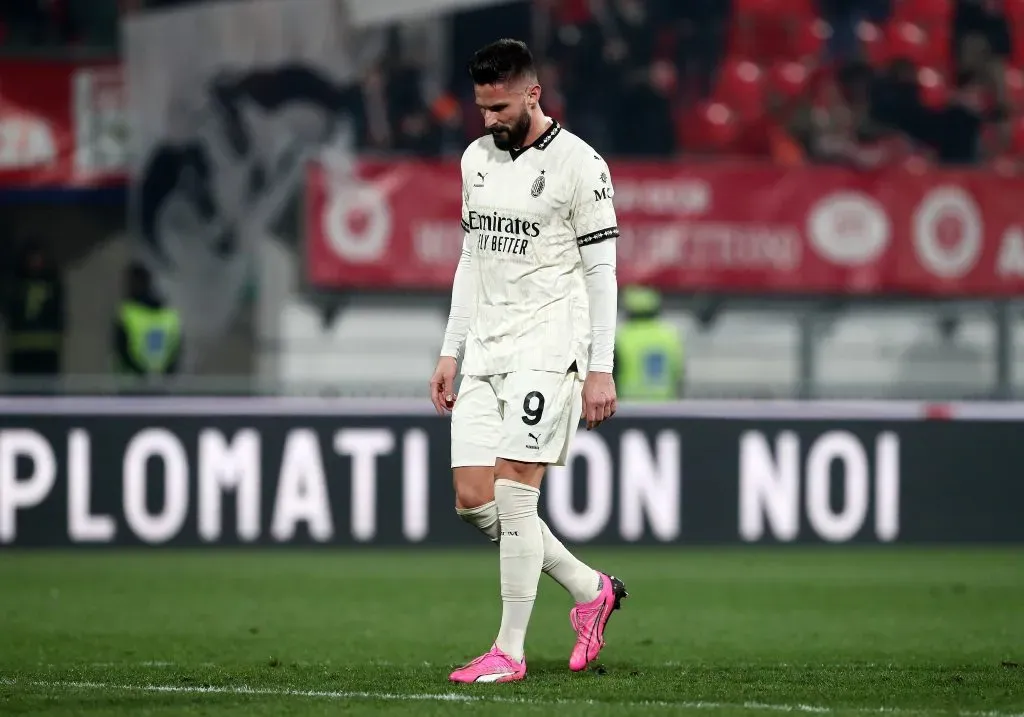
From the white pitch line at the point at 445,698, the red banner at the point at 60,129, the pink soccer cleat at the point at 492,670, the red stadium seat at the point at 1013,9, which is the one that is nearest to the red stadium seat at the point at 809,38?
the red stadium seat at the point at 1013,9

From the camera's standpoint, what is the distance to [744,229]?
1641 cm

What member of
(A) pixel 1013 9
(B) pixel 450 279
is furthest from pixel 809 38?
(B) pixel 450 279

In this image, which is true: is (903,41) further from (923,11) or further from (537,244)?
(537,244)

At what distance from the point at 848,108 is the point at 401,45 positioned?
402 cm

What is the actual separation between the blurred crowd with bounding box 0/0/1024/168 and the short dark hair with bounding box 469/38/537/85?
10.4m

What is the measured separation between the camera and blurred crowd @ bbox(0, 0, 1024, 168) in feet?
53.4

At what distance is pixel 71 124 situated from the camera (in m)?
16.5

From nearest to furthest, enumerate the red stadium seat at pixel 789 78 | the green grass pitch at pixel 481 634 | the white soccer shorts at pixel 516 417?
1. the green grass pitch at pixel 481 634
2. the white soccer shorts at pixel 516 417
3. the red stadium seat at pixel 789 78

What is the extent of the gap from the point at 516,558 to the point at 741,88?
11.4m

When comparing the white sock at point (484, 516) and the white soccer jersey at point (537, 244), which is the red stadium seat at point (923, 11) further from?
the white sock at point (484, 516)

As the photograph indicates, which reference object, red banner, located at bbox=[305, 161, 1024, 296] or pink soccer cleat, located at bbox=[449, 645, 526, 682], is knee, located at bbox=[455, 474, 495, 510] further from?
red banner, located at bbox=[305, 161, 1024, 296]

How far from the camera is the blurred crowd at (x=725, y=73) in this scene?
1628cm

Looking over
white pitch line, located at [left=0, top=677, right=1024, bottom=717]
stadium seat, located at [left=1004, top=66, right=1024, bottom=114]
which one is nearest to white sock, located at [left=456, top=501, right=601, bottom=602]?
white pitch line, located at [left=0, top=677, right=1024, bottom=717]

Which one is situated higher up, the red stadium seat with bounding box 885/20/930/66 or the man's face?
the red stadium seat with bounding box 885/20/930/66
